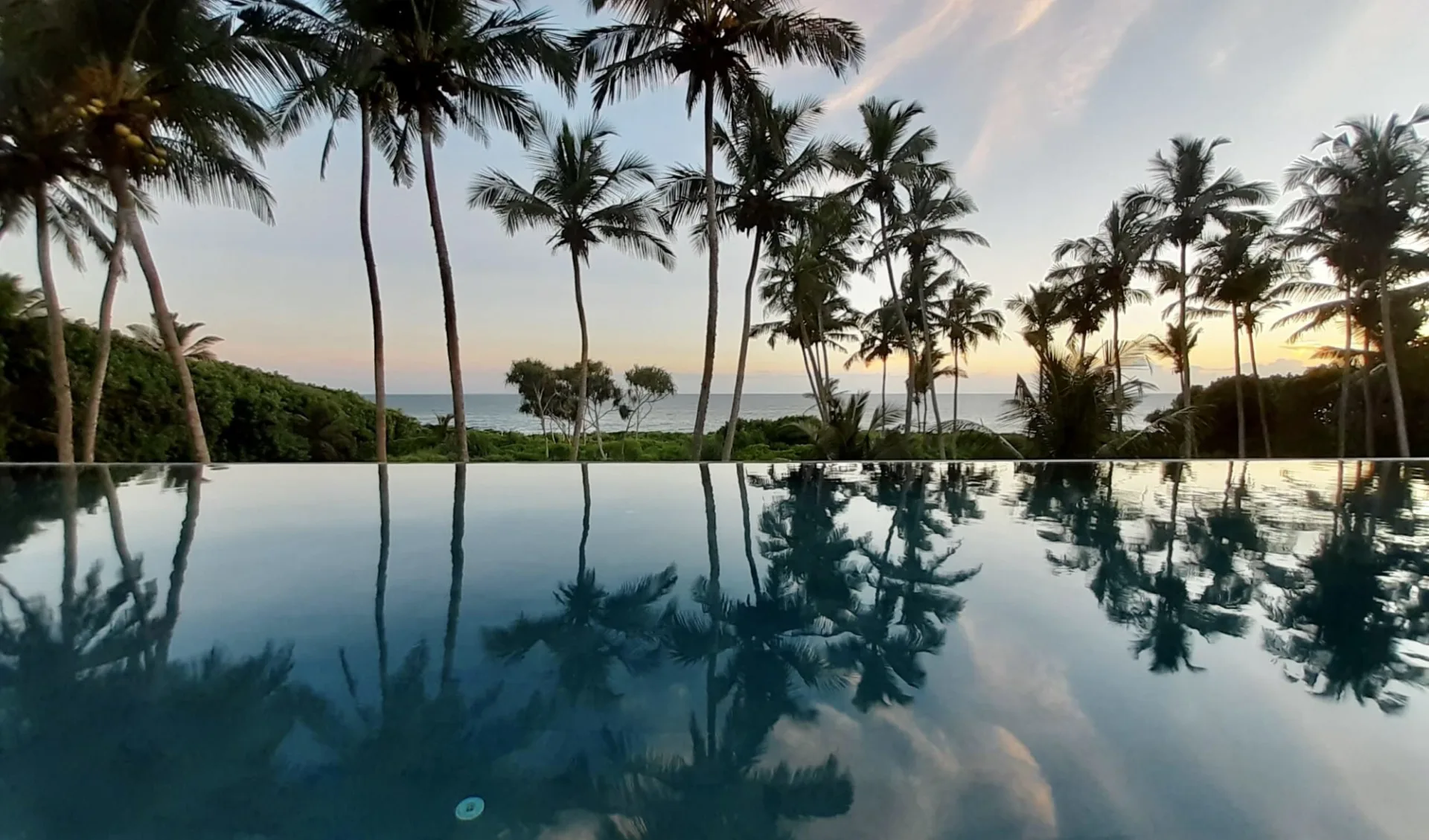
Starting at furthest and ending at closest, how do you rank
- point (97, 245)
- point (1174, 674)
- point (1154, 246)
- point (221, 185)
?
point (1154, 246) < point (97, 245) < point (221, 185) < point (1174, 674)

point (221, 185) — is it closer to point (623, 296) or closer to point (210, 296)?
point (210, 296)

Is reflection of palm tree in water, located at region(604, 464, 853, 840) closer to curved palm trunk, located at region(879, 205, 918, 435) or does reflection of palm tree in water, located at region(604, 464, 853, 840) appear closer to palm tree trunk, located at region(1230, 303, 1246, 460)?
curved palm trunk, located at region(879, 205, 918, 435)

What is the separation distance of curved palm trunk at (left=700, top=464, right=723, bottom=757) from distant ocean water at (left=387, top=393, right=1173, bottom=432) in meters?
23.7

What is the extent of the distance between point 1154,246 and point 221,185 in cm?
1939

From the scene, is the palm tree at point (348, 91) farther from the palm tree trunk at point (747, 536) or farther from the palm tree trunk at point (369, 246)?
the palm tree trunk at point (747, 536)

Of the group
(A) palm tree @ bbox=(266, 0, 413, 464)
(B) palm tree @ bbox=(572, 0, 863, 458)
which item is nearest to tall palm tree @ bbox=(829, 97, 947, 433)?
(B) palm tree @ bbox=(572, 0, 863, 458)

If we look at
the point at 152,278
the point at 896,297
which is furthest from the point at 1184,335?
the point at 152,278

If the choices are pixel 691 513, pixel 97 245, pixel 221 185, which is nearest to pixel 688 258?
pixel 221 185

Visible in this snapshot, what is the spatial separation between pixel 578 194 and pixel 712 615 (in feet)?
36.8

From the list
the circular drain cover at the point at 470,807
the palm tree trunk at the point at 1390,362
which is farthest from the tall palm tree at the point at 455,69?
the palm tree trunk at the point at 1390,362

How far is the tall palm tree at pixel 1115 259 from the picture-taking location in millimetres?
16844

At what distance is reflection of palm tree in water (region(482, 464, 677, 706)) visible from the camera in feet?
5.92

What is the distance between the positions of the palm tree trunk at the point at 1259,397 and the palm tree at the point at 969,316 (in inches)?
282

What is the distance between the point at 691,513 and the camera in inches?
159
